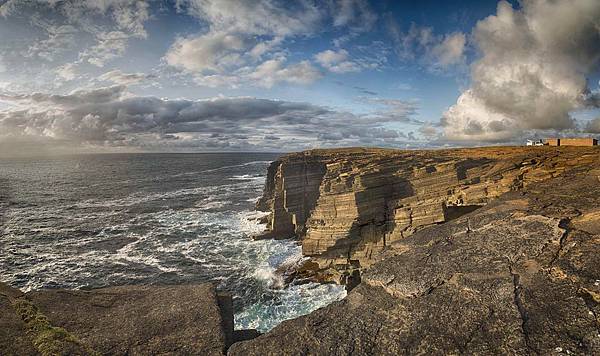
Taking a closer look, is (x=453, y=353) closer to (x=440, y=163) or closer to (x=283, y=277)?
(x=283, y=277)

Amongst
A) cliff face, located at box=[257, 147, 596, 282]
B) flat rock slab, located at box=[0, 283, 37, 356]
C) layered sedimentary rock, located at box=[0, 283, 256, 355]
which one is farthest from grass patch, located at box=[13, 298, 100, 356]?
cliff face, located at box=[257, 147, 596, 282]

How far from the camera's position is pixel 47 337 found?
10641 mm

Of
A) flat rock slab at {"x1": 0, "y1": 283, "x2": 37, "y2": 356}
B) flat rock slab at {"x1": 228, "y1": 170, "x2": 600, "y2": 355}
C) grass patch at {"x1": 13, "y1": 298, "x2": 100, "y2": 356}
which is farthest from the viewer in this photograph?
grass patch at {"x1": 13, "y1": 298, "x2": 100, "y2": 356}

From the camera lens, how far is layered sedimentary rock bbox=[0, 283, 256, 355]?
10672mm

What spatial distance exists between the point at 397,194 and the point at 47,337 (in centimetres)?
3126

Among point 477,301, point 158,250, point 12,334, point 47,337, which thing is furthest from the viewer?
point 158,250

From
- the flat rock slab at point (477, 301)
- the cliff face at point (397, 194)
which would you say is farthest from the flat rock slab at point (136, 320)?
the cliff face at point (397, 194)

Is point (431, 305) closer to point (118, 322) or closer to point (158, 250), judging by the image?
point (118, 322)

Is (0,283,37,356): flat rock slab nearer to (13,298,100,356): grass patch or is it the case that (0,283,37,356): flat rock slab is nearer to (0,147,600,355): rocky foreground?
(0,147,600,355): rocky foreground

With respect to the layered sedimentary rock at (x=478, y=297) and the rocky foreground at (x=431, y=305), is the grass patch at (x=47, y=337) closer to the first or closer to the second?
the rocky foreground at (x=431, y=305)

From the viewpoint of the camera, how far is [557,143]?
49062mm

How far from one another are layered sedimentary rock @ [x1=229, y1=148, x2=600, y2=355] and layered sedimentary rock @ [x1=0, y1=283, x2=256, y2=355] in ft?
8.19

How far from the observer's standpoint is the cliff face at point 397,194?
30250mm

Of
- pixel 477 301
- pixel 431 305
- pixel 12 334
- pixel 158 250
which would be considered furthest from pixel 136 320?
pixel 158 250
